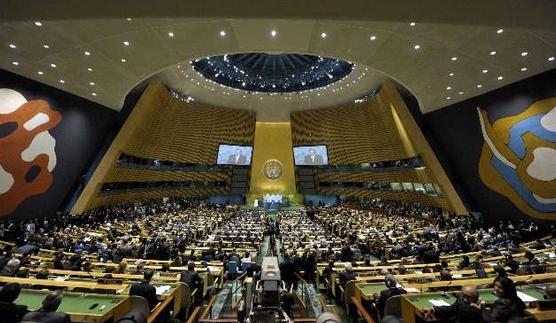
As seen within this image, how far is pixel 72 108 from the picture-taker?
1881 centimetres

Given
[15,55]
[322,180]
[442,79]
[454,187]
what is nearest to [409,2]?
[442,79]

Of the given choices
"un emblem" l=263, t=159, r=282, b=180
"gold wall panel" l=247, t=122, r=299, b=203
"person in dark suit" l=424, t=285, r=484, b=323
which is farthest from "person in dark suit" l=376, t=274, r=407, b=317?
"un emblem" l=263, t=159, r=282, b=180

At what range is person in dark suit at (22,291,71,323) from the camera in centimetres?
317

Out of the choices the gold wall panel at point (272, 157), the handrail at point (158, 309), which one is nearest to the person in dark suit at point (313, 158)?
the gold wall panel at point (272, 157)

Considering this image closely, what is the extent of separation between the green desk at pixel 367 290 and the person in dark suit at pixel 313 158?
30128 millimetres

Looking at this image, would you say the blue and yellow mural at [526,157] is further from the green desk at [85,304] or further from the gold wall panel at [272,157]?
the gold wall panel at [272,157]

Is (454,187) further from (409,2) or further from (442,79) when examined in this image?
(409,2)

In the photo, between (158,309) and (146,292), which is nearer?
(158,309)

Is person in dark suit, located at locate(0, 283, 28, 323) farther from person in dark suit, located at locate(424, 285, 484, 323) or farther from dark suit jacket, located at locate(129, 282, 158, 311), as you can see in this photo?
Result: person in dark suit, located at locate(424, 285, 484, 323)

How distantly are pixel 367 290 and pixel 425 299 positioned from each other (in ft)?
4.01

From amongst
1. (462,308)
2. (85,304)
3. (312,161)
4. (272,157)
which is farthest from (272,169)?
(462,308)

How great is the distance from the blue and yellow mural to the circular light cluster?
43.1ft

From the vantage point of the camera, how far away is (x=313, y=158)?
36.1 meters

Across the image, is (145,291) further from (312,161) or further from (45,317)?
(312,161)
